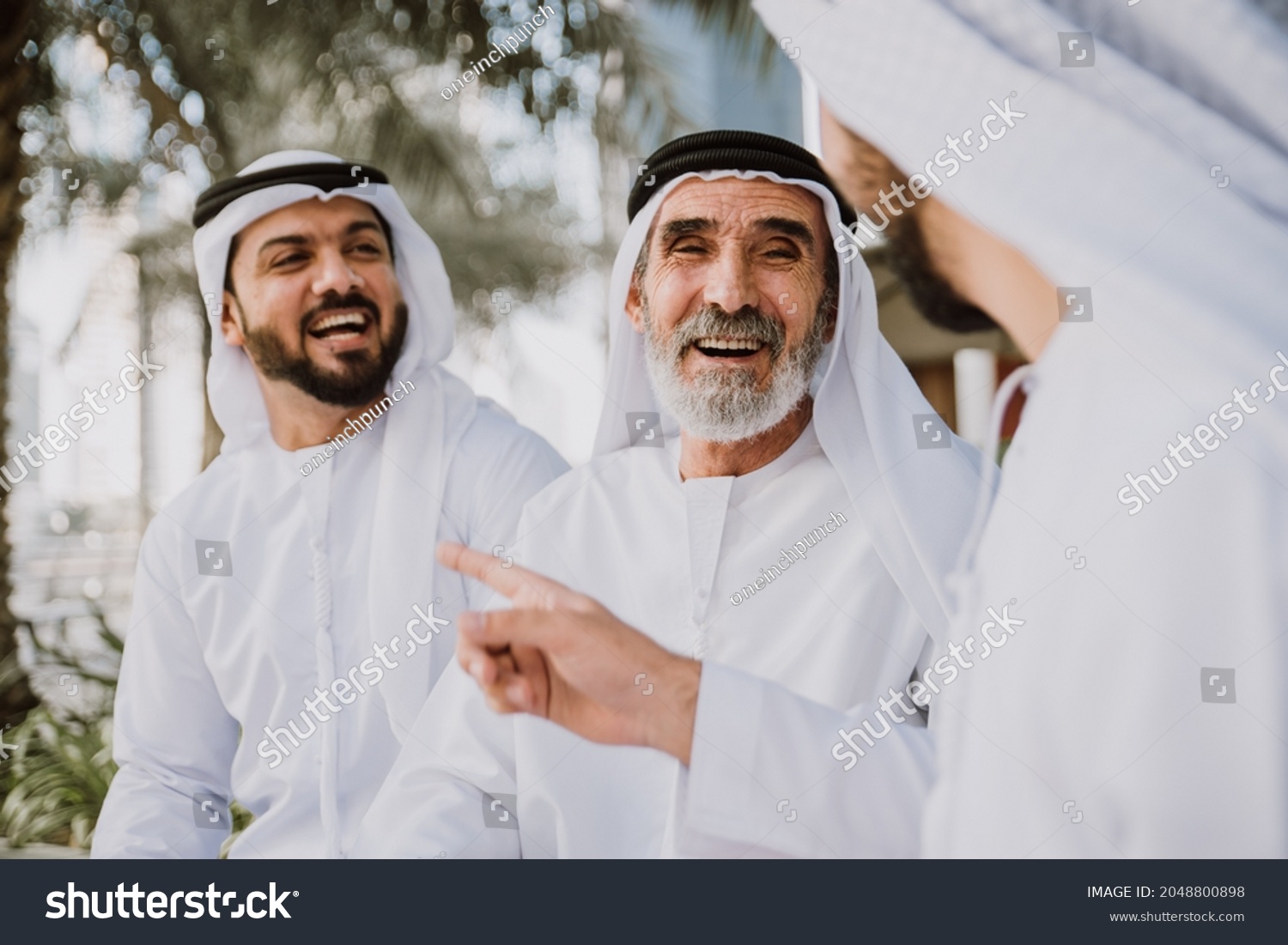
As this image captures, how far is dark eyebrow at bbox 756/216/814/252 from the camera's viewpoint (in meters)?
1.98

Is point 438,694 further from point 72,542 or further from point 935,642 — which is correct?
point 72,542

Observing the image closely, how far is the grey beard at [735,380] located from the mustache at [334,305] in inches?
31.9

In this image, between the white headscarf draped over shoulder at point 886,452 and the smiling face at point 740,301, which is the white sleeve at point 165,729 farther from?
the white headscarf draped over shoulder at point 886,452

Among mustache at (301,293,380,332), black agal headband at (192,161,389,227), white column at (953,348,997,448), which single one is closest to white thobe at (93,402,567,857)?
mustache at (301,293,380,332)

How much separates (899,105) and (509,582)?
0.61 metres

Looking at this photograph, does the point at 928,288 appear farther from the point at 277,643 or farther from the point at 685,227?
the point at 277,643

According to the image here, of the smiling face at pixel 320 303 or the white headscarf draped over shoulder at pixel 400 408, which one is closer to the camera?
the white headscarf draped over shoulder at pixel 400 408

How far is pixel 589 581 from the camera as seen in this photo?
2008 millimetres

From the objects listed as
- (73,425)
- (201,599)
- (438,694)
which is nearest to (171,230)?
(73,425)

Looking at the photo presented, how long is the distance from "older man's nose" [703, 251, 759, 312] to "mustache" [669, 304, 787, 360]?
0.04 feet

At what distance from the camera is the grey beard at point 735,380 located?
195 centimetres
